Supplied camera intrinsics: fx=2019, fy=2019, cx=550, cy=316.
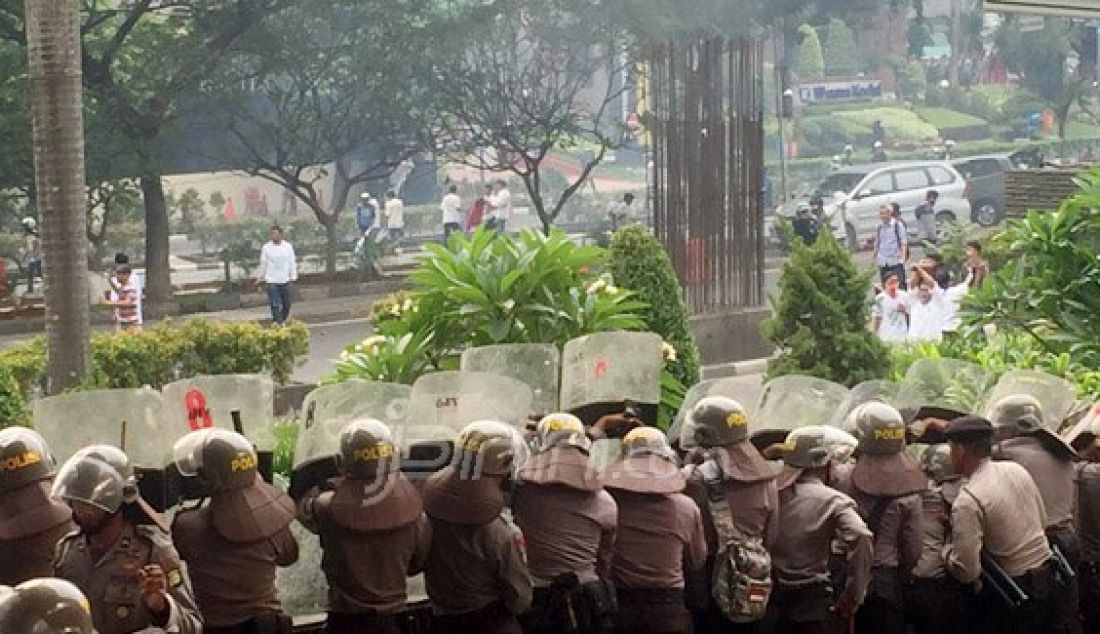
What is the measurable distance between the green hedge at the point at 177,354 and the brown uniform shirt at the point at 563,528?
8529 mm

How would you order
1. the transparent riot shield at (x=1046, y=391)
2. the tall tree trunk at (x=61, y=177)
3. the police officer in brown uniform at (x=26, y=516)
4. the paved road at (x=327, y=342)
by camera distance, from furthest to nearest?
1. the paved road at (x=327, y=342)
2. the tall tree trunk at (x=61, y=177)
3. the transparent riot shield at (x=1046, y=391)
4. the police officer in brown uniform at (x=26, y=516)

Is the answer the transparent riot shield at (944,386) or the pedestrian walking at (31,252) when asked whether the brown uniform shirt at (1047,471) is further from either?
the pedestrian walking at (31,252)

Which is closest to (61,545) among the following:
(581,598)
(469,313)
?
(581,598)

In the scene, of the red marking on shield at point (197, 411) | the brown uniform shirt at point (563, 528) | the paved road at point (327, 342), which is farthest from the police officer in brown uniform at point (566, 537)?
the paved road at point (327, 342)

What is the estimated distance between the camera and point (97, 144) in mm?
28250

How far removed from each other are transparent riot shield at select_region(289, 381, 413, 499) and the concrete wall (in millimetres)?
11454

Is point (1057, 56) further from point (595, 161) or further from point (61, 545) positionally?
point (61, 545)

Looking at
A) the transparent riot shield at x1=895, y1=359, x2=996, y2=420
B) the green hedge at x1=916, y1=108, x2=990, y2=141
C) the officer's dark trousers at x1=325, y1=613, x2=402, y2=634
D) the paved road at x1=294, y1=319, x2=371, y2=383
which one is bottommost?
the paved road at x1=294, y1=319, x2=371, y2=383

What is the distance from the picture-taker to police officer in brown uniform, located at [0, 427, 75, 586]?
7.32 metres

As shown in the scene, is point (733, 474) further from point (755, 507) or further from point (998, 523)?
point (998, 523)

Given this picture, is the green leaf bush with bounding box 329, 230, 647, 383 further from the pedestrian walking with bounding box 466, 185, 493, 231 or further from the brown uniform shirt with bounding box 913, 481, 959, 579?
the pedestrian walking with bounding box 466, 185, 493, 231

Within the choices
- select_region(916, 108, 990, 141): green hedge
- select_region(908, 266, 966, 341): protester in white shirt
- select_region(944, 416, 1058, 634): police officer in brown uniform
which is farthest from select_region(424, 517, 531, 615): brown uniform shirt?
select_region(916, 108, 990, 141): green hedge

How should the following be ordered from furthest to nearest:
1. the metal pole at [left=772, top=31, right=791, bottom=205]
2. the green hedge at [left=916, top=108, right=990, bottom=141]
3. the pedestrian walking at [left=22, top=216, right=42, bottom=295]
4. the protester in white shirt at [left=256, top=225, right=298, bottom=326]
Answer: the green hedge at [left=916, top=108, right=990, bottom=141] → the metal pole at [left=772, top=31, right=791, bottom=205] → the pedestrian walking at [left=22, top=216, right=42, bottom=295] → the protester in white shirt at [left=256, top=225, right=298, bottom=326]

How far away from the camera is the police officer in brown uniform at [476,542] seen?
8055mm
